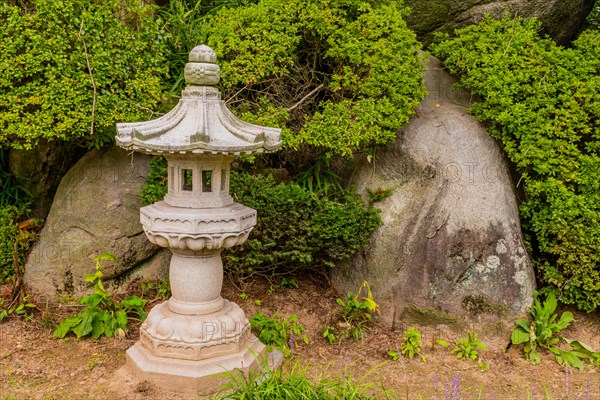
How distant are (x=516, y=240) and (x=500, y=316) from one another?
2.46ft

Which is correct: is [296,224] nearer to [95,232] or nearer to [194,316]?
[194,316]

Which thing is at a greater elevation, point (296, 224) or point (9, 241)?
point (296, 224)

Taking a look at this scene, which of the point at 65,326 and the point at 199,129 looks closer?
the point at 199,129

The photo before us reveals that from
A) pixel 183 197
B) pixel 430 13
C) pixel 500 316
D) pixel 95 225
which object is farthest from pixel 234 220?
pixel 430 13

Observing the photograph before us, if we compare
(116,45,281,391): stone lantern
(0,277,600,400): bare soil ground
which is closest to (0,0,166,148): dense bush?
(116,45,281,391): stone lantern

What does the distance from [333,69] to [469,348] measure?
3124 mm

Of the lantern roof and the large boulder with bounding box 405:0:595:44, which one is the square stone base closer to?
the lantern roof

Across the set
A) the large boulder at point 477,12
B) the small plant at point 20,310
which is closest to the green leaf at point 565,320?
the large boulder at point 477,12

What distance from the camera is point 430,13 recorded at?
19.5 ft

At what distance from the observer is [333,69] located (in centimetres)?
541

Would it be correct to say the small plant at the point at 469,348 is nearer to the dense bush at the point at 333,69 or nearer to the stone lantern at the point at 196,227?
the stone lantern at the point at 196,227

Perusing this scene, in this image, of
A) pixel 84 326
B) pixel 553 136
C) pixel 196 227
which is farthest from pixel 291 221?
pixel 553 136

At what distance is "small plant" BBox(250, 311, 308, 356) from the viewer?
15.2 feet

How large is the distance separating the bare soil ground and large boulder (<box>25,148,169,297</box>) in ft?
1.26
